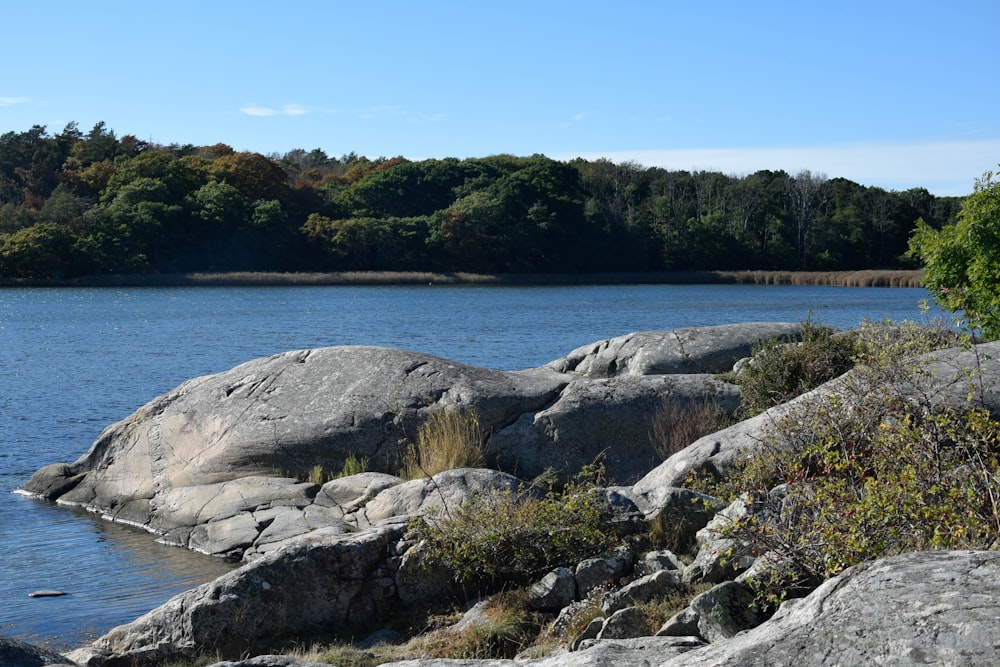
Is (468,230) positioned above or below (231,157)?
below

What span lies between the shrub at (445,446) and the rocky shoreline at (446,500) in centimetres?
29

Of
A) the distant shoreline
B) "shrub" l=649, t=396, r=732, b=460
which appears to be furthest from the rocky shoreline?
the distant shoreline

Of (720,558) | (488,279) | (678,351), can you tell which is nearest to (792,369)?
(678,351)

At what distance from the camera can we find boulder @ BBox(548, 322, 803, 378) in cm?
1756

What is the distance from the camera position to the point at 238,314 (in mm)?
66875

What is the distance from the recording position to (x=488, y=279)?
107438mm

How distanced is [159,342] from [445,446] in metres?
35.5

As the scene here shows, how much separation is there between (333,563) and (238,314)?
5992 cm

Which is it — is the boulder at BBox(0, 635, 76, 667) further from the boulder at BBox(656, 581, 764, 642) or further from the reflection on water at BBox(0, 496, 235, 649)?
the reflection on water at BBox(0, 496, 235, 649)

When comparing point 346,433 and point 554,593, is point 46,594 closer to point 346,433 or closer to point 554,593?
point 346,433

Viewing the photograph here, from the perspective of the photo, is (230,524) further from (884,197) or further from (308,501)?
(884,197)

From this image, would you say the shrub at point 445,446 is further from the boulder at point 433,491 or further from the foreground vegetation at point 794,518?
the foreground vegetation at point 794,518

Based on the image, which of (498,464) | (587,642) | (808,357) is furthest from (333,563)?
(808,357)

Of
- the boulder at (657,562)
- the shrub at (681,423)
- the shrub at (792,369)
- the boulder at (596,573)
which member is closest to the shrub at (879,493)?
the boulder at (657,562)
